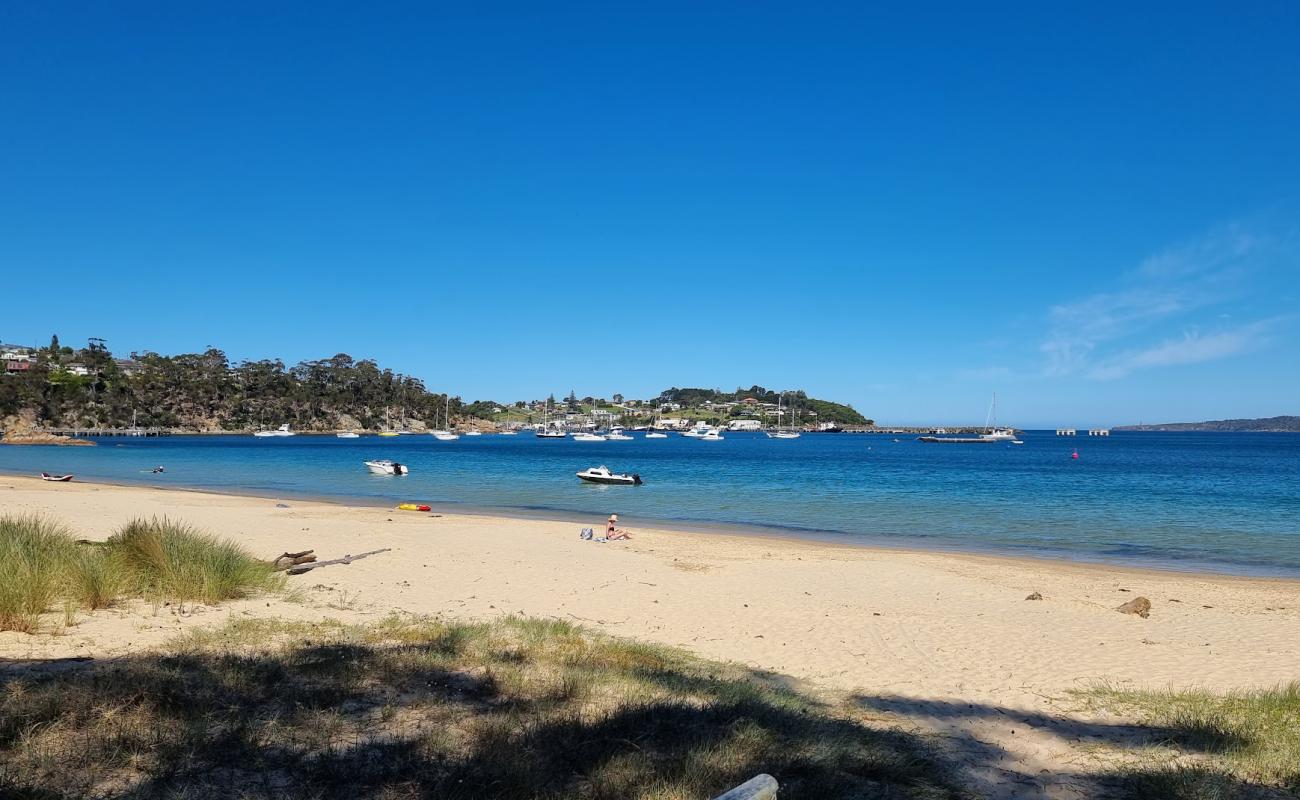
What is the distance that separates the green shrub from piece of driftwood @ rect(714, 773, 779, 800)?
25.7 ft

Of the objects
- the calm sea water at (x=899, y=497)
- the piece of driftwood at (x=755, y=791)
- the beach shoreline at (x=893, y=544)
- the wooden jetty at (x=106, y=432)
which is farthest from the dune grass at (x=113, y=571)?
the wooden jetty at (x=106, y=432)

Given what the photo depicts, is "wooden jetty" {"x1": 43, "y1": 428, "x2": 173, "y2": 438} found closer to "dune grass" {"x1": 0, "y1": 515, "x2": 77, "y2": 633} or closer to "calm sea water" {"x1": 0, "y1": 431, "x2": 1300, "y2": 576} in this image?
"calm sea water" {"x1": 0, "y1": 431, "x2": 1300, "y2": 576}

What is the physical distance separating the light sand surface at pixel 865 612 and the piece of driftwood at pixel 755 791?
257 centimetres

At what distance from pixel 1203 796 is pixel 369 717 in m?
5.17

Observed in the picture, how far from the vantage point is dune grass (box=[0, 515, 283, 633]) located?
7.39 meters

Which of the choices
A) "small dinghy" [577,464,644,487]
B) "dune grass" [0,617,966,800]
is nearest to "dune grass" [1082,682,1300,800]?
Answer: "dune grass" [0,617,966,800]

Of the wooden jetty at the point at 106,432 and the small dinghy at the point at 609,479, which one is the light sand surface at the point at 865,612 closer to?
the small dinghy at the point at 609,479

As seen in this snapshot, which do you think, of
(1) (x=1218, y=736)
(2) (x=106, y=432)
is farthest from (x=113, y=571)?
(2) (x=106, y=432)

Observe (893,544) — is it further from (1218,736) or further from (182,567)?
(182,567)

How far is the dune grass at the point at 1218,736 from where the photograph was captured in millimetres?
4832

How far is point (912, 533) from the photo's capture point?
2662 cm

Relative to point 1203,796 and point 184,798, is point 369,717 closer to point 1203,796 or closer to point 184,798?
point 184,798

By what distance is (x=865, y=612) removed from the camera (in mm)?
12852

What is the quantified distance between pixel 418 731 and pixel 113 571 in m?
6.01
